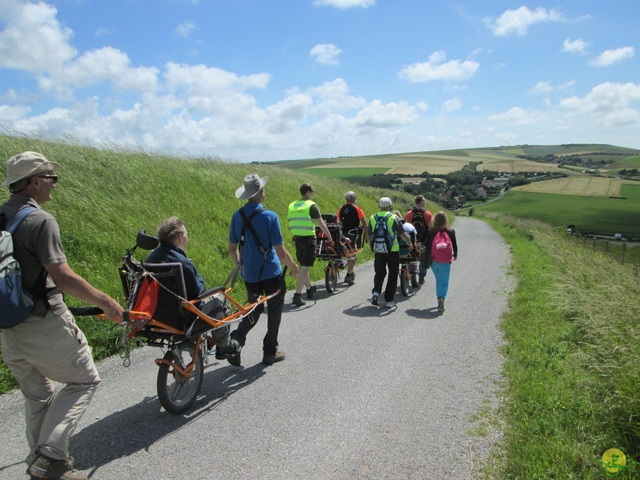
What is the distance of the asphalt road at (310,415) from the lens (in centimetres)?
361

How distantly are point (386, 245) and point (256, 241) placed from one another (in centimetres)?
378

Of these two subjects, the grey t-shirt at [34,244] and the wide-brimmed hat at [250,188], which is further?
the wide-brimmed hat at [250,188]

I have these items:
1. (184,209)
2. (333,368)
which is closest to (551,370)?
(333,368)

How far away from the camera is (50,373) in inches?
126

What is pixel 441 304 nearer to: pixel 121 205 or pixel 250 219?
pixel 250 219

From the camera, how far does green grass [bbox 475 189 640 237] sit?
49.8 m

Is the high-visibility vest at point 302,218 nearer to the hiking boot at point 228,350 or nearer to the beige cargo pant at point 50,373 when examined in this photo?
the hiking boot at point 228,350

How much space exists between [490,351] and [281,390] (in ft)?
10.4

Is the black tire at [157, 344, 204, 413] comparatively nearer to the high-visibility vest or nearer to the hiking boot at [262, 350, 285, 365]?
the hiking boot at [262, 350, 285, 365]

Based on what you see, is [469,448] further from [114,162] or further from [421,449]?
[114,162]

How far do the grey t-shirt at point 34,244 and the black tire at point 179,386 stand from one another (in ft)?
4.88

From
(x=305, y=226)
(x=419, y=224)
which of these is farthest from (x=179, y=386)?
(x=419, y=224)

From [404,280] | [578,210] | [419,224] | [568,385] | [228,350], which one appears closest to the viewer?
[568,385]

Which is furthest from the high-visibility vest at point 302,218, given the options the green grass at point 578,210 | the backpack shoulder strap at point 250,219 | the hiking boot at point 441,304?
the green grass at point 578,210
